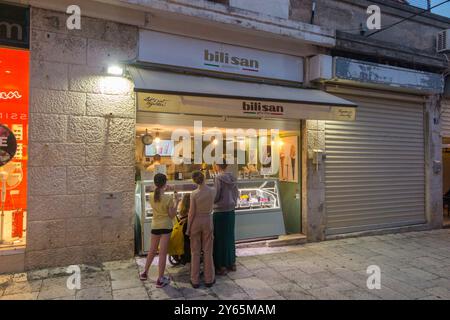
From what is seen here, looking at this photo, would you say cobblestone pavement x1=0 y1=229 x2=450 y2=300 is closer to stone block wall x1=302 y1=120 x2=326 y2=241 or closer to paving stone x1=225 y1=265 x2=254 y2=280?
paving stone x1=225 y1=265 x2=254 y2=280

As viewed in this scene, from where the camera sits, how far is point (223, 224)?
504 centimetres

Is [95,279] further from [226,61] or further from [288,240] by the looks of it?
[226,61]

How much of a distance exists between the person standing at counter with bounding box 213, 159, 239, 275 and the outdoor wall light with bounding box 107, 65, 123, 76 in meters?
2.48

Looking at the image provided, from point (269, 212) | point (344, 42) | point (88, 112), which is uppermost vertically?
point (344, 42)

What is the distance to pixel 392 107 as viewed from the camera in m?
8.23

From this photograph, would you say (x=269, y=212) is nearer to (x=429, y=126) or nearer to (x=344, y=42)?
(x=344, y=42)

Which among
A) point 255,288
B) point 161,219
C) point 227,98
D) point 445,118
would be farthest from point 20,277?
point 445,118

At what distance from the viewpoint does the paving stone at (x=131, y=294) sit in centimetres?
409

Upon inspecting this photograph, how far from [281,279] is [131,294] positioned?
7.13 feet

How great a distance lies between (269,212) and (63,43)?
4914mm

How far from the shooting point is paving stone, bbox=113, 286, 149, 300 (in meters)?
4.09

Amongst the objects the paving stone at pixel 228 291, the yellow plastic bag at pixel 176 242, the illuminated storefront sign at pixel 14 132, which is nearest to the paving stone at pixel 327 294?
the paving stone at pixel 228 291

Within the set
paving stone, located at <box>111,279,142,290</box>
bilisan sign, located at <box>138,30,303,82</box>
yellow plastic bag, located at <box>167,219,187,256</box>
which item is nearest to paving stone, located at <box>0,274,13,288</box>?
paving stone, located at <box>111,279,142,290</box>

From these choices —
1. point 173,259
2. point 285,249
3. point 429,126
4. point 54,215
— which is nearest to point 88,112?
point 54,215
